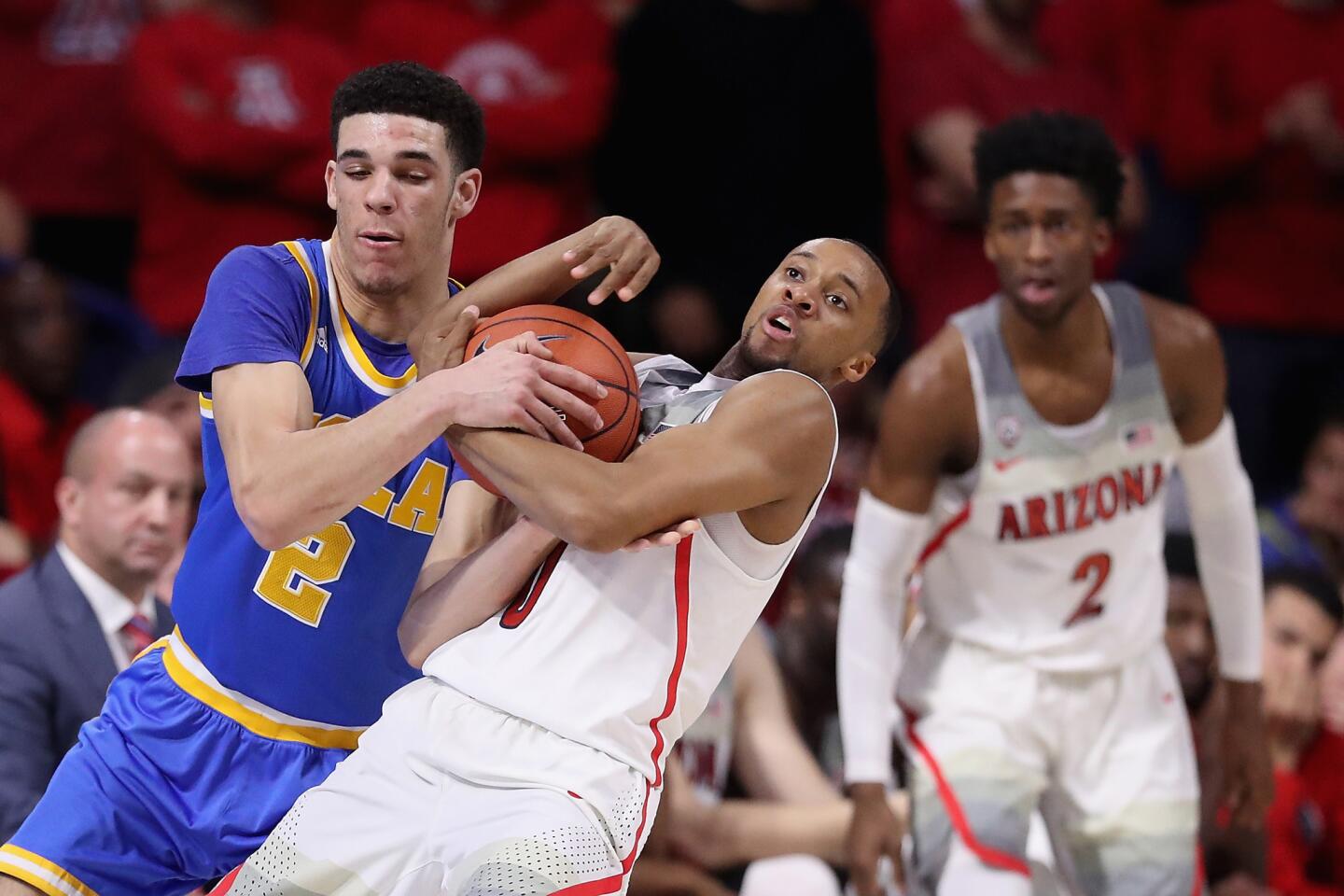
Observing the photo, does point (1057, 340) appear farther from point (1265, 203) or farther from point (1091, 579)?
point (1265, 203)

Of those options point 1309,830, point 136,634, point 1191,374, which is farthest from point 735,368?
point 1309,830

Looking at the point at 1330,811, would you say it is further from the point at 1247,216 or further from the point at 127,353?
the point at 127,353

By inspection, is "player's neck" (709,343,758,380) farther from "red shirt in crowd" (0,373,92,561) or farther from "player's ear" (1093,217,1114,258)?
"red shirt in crowd" (0,373,92,561)

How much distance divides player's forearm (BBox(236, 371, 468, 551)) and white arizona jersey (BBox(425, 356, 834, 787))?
37cm

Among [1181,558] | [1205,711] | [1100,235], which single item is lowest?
[1205,711]

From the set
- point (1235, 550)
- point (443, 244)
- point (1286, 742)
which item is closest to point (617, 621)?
point (443, 244)

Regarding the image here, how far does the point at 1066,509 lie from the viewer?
205 inches

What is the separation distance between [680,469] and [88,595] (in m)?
2.41

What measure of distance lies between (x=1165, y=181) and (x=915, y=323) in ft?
4.30

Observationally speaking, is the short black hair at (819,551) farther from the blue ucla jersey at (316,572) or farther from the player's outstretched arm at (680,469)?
the player's outstretched arm at (680,469)

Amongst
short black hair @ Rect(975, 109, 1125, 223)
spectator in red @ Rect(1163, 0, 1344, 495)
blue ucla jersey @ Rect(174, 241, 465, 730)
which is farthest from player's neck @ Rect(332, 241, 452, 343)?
spectator in red @ Rect(1163, 0, 1344, 495)

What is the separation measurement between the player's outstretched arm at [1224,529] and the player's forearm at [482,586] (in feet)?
7.65

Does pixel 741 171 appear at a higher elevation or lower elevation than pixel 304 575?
higher

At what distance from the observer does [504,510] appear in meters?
3.90
